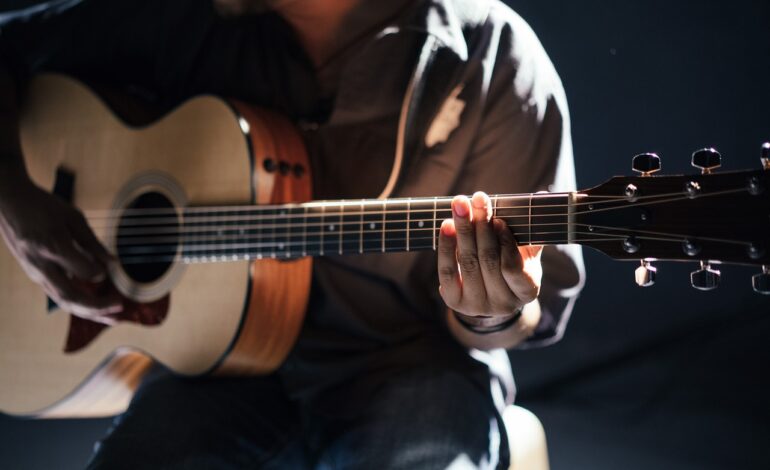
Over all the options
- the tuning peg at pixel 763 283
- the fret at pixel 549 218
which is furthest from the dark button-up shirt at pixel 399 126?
the tuning peg at pixel 763 283

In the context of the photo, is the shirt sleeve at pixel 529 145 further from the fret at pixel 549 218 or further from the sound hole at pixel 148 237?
the sound hole at pixel 148 237

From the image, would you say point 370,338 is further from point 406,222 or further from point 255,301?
point 406,222

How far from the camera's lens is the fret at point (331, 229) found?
97 cm

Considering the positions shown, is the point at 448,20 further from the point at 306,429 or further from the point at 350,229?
the point at 306,429

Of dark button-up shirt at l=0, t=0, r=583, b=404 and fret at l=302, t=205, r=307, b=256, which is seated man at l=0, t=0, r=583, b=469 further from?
fret at l=302, t=205, r=307, b=256

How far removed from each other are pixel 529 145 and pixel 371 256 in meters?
0.31

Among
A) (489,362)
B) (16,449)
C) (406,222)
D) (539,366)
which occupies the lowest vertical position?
(16,449)

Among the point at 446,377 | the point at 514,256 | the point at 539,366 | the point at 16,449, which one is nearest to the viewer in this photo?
the point at 514,256

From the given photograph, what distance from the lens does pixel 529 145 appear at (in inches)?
42.2

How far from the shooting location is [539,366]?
4.90ft

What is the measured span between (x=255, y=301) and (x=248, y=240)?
0.09m

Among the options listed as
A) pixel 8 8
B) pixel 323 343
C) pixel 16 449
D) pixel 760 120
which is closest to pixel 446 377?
pixel 323 343

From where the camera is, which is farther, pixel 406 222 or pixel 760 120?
pixel 760 120

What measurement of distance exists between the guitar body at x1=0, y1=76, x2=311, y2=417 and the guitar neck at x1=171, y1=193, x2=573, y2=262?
1.2 inches
